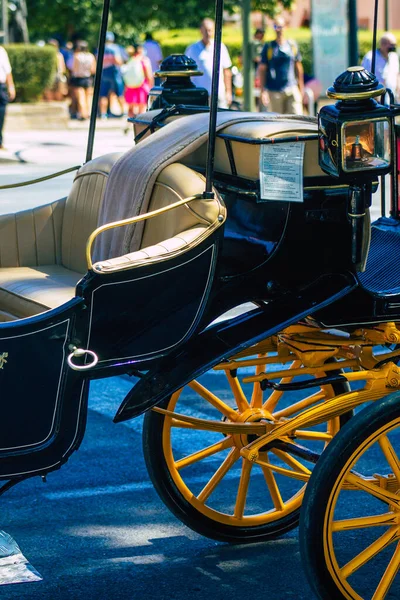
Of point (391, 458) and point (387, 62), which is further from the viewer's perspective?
point (387, 62)

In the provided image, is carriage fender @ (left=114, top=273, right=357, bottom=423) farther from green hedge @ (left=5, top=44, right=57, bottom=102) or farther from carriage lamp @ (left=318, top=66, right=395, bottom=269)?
green hedge @ (left=5, top=44, right=57, bottom=102)

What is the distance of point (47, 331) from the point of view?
2.94 m

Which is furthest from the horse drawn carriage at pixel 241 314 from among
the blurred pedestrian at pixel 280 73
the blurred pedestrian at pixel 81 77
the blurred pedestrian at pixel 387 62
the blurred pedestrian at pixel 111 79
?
the blurred pedestrian at pixel 111 79

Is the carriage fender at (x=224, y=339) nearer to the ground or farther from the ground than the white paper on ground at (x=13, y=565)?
farther from the ground

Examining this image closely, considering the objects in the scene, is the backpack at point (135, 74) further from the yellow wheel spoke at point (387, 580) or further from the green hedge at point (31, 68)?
the yellow wheel spoke at point (387, 580)

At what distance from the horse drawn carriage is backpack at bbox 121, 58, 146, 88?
1550 cm

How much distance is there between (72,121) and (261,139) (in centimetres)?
1898

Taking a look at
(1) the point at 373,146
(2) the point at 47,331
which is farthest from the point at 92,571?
(1) the point at 373,146

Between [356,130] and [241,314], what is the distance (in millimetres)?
690

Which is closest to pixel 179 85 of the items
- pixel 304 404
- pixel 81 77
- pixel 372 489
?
pixel 304 404

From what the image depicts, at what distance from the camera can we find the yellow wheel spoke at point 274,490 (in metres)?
3.83

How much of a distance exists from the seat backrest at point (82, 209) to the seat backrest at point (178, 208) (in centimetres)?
64

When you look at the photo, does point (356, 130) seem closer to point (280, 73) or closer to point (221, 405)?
point (221, 405)

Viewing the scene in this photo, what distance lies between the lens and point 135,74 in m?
19.1
